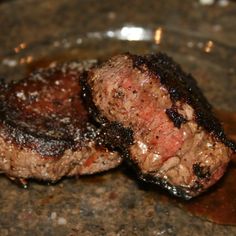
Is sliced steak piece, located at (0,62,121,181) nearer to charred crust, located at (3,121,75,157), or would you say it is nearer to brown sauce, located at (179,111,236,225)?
charred crust, located at (3,121,75,157)

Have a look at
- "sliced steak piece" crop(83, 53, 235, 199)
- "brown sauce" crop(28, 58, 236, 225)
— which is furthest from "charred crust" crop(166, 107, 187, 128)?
"brown sauce" crop(28, 58, 236, 225)

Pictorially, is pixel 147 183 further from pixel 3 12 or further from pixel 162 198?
pixel 3 12

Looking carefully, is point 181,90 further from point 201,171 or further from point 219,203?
point 219,203

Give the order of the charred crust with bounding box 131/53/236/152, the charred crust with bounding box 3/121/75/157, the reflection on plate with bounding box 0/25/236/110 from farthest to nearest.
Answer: the reflection on plate with bounding box 0/25/236/110 → the charred crust with bounding box 3/121/75/157 → the charred crust with bounding box 131/53/236/152

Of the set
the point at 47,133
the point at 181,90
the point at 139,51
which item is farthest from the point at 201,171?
the point at 139,51

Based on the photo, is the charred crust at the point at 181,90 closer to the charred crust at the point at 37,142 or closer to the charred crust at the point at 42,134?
the charred crust at the point at 42,134
